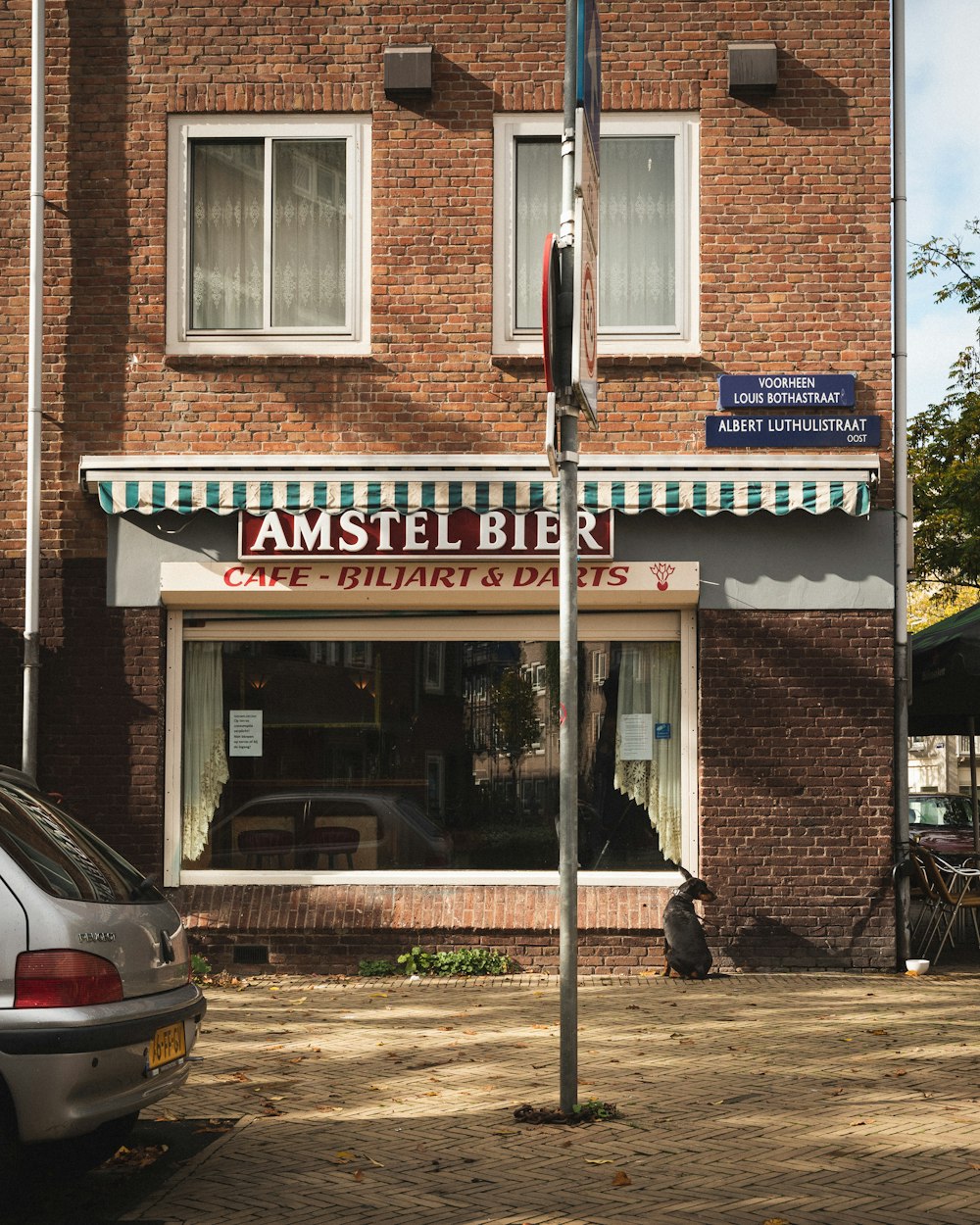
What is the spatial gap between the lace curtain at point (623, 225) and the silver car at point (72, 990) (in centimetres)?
770

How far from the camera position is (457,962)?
1213 centimetres

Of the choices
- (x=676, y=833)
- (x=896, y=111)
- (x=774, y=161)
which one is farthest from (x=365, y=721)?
(x=896, y=111)

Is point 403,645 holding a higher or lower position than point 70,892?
higher

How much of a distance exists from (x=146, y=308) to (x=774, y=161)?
5.22 metres

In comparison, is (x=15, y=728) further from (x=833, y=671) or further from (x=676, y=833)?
(x=833, y=671)

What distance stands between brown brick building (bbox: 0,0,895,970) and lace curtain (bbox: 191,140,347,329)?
1.3 inches

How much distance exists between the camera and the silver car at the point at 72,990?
5508 mm

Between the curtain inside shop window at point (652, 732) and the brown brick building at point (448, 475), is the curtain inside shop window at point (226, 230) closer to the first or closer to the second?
the brown brick building at point (448, 475)

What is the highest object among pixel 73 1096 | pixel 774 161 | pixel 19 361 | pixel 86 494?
pixel 774 161

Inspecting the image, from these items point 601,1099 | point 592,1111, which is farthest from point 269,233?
point 592,1111

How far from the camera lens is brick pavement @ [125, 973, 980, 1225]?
6.08 meters

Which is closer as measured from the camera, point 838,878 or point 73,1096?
point 73,1096

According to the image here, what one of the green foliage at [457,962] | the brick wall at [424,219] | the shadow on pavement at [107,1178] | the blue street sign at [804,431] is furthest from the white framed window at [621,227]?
the shadow on pavement at [107,1178]

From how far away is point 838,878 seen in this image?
12203 mm
